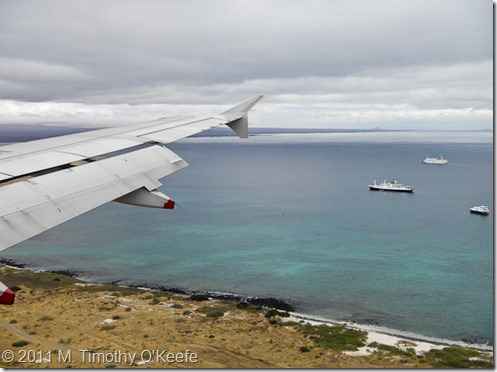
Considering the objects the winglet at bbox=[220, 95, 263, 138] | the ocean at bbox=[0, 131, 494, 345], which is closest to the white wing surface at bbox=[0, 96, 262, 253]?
the winglet at bbox=[220, 95, 263, 138]

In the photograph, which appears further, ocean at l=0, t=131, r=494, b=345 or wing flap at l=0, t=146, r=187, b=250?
ocean at l=0, t=131, r=494, b=345

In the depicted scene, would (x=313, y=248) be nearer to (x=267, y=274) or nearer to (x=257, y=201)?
(x=267, y=274)

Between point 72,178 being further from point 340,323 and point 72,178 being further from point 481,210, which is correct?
point 481,210

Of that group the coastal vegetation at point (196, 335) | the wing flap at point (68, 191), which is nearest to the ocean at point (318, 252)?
the coastal vegetation at point (196, 335)

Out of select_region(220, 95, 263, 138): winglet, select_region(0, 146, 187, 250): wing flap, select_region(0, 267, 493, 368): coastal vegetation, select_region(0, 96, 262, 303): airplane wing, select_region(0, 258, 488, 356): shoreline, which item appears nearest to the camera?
select_region(0, 146, 187, 250): wing flap

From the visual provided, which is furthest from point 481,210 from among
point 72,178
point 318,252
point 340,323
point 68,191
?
point 68,191

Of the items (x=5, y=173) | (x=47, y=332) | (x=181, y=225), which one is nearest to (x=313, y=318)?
(x=47, y=332)

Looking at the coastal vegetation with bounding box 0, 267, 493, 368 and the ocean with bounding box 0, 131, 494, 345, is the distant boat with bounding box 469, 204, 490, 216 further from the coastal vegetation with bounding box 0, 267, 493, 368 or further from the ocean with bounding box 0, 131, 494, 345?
the coastal vegetation with bounding box 0, 267, 493, 368
